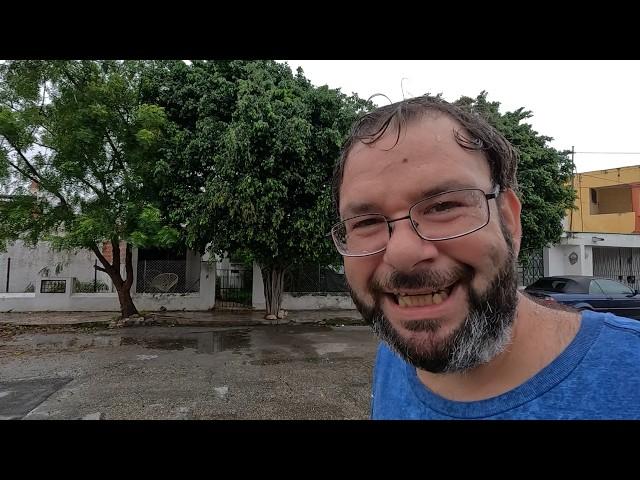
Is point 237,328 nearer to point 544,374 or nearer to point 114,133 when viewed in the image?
point 114,133

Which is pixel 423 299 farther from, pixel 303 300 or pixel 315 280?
pixel 315 280

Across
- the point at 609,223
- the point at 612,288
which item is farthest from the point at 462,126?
the point at 609,223

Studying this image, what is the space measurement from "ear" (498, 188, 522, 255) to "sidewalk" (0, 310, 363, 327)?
32.7 ft

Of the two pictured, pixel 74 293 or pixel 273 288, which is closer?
pixel 273 288

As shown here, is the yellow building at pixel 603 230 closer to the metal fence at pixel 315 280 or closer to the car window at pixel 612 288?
the car window at pixel 612 288

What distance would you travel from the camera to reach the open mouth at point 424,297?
898 mm

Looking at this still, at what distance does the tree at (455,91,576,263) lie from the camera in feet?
33.5

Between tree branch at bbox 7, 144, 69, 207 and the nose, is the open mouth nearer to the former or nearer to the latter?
the nose

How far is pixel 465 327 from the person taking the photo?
0.90 metres

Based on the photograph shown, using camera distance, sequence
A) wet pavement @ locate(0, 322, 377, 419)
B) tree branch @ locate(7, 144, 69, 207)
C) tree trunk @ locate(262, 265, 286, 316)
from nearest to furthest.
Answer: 1. wet pavement @ locate(0, 322, 377, 419)
2. tree branch @ locate(7, 144, 69, 207)
3. tree trunk @ locate(262, 265, 286, 316)

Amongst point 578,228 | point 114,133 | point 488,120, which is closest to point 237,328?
point 114,133

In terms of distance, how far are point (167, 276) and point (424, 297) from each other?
1314 cm

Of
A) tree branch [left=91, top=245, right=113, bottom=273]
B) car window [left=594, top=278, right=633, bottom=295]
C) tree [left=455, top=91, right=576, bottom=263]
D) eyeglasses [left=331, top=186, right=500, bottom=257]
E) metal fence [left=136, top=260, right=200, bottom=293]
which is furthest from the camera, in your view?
metal fence [left=136, top=260, right=200, bottom=293]

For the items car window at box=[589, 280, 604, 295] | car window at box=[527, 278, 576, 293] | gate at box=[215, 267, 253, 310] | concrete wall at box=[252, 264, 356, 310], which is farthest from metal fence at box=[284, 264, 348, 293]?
car window at box=[589, 280, 604, 295]
